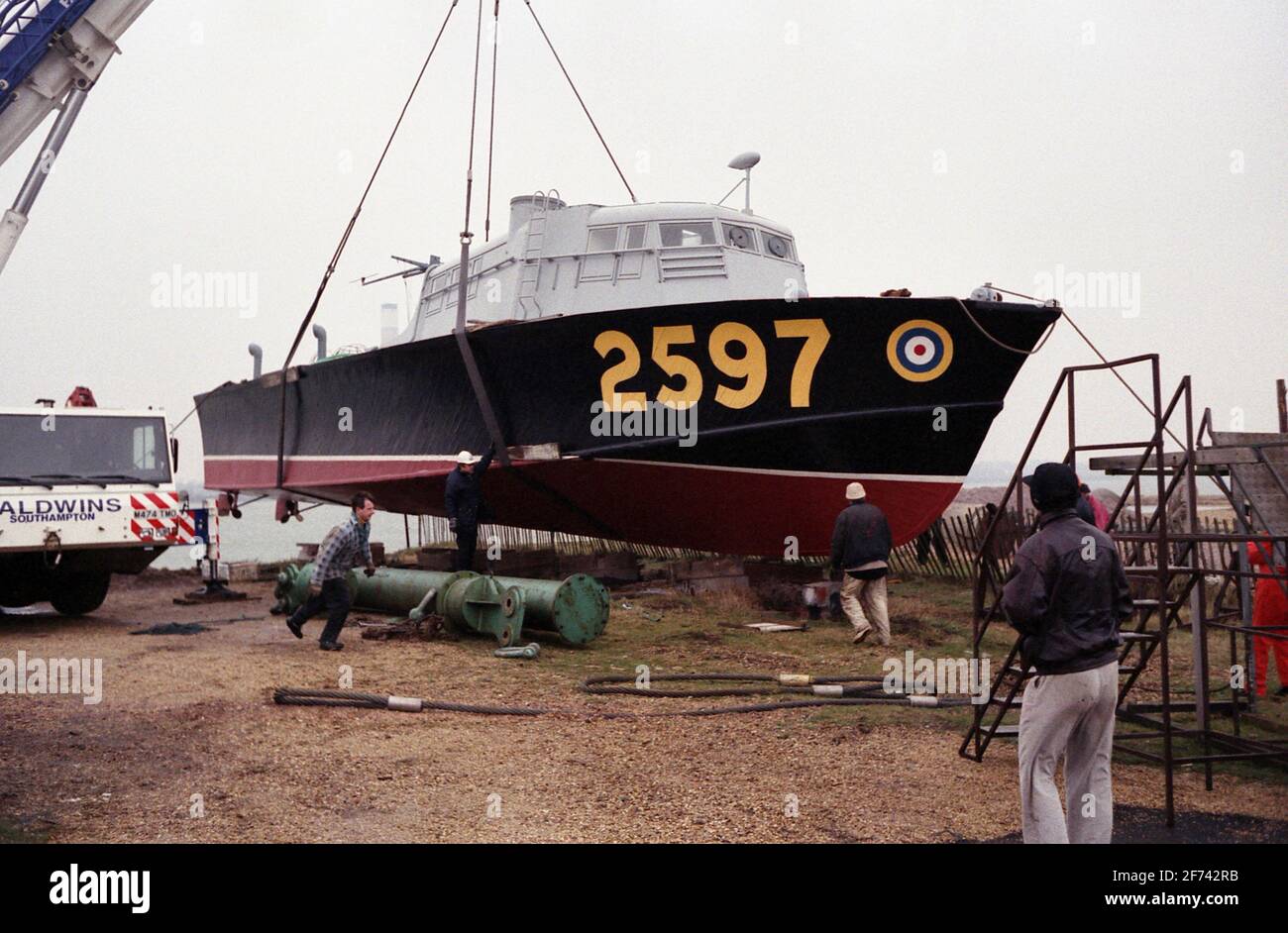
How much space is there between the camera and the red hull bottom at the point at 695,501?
1120cm

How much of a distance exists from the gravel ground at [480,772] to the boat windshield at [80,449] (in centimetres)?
333

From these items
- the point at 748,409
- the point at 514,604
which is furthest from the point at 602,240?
the point at 514,604

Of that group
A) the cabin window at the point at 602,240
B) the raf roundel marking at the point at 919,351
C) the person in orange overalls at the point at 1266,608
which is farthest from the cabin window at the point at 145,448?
the person in orange overalls at the point at 1266,608

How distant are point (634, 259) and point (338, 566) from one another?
5.46m

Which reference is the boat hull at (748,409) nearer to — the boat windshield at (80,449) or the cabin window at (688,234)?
the cabin window at (688,234)

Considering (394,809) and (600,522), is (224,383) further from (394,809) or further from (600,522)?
(394,809)

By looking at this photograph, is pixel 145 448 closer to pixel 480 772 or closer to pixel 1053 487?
pixel 480 772

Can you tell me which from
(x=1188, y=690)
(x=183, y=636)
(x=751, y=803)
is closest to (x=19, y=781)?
(x=751, y=803)

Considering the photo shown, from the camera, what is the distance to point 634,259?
40.0 ft

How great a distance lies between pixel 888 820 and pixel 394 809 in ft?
8.14

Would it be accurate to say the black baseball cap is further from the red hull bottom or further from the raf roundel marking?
the red hull bottom

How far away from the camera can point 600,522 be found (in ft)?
40.9

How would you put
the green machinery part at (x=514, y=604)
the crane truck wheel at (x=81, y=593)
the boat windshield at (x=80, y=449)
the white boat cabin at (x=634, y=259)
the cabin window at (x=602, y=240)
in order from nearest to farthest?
the green machinery part at (x=514, y=604) → the boat windshield at (x=80, y=449) → the crane truck wheel at (x=81, y=593) → the white boat cabin at (x=634, y=259) → the cabin window at (x=602, y=240)
